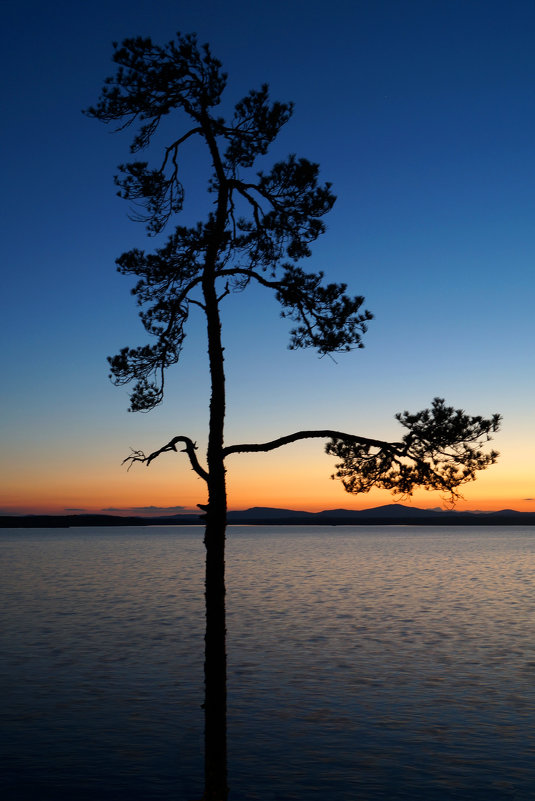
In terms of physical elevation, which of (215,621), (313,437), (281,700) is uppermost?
(313,437)

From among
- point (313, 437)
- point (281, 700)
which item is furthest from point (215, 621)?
point (281, 700)

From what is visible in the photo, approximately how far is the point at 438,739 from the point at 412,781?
4.55 metres

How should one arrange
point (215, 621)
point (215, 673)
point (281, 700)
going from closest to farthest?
point (215, 621) → point (215, 673) → point (281, 700)

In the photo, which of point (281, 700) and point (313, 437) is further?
point (281, 700)

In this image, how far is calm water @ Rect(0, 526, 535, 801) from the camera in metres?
21.3

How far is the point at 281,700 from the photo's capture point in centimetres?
3092

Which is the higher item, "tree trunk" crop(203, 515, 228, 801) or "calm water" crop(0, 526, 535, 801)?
"tree trunk" crop(203, 515, 228, 801)

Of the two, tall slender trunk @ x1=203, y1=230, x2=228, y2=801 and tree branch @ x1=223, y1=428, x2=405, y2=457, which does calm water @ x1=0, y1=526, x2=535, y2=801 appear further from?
tree branch @ x1=223, y1=428, x2=405, y2=457

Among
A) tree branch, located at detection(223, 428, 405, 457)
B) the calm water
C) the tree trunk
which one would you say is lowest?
the calm water

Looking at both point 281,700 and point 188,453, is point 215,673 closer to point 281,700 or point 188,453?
point 188,453

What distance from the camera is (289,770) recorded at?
872 inches

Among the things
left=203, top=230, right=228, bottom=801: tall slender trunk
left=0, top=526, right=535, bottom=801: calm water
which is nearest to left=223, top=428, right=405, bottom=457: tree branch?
left=203, top=230, right=228, bottom=801: tall slender trunk

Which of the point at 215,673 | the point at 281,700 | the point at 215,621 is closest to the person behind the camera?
the point at 215,621

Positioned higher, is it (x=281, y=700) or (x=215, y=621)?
(x=215, y=621)
